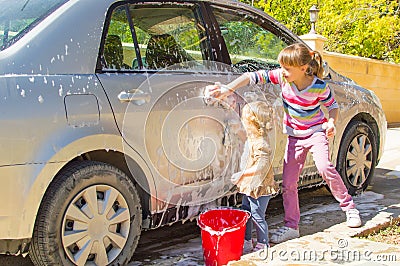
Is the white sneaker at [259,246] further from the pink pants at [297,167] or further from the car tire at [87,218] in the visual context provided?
the car tire at [87,218]

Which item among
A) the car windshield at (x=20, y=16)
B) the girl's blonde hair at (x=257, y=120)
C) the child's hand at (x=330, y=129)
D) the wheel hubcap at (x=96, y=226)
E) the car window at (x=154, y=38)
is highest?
the car windshield at (x=20, y=16)

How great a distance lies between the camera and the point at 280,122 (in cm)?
441

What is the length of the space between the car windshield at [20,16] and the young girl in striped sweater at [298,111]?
3.99 feet

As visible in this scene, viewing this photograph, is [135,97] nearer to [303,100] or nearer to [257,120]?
[257,120]

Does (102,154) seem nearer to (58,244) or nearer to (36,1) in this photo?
(58,244)

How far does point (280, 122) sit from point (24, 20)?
213 centimetres

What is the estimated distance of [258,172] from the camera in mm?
3695

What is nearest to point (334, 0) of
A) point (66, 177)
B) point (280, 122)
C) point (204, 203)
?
point (280, 122)

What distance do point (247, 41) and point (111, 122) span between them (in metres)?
1.72

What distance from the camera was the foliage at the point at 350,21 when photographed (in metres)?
13.3

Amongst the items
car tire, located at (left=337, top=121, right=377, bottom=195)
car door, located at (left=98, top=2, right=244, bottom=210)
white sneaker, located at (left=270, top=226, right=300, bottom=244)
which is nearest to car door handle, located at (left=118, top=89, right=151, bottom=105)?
car door, located at (left=98, top=2, right=244, bottom=210)

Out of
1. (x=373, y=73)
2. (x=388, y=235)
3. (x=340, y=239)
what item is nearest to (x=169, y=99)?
(x=340, y=239)

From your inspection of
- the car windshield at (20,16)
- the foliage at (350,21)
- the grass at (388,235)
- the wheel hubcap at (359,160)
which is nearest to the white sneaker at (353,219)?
the grass at (388,235)

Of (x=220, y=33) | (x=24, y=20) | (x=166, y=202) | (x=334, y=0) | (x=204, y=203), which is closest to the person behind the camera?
(x=24, y=20)
